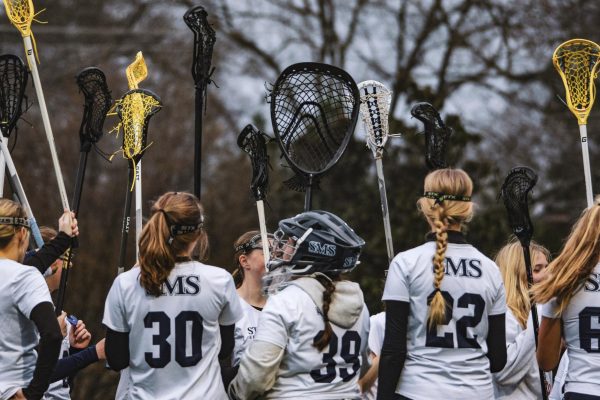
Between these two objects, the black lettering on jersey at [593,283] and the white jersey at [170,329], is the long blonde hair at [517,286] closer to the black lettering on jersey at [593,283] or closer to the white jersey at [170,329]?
the black lettering on jersey at [593,283]

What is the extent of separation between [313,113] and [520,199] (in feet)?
4.29

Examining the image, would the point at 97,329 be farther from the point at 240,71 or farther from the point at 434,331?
the point at 434,331

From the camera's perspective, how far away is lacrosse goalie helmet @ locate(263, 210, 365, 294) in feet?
15.8

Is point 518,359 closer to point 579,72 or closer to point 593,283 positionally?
point 593,283

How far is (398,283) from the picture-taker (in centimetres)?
490

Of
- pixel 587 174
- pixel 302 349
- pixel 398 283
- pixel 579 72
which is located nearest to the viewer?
pixel 302 349

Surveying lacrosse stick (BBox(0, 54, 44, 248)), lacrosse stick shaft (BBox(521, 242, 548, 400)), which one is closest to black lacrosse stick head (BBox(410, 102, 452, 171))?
lacrosse stick shaft (BBox(521, 242, 548, 400))

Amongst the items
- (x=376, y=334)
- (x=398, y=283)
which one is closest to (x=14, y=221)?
(x=398, y=283)

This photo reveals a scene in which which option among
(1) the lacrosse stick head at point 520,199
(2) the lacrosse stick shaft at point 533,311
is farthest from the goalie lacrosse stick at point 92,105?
(2) the lacrosse stick shaft at point 533,311

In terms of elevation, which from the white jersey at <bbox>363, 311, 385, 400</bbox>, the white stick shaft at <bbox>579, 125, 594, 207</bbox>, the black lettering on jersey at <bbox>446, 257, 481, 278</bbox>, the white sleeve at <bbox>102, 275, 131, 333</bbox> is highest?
the white stick shaft at <bbox>579, 125, 594, 207</bbox>

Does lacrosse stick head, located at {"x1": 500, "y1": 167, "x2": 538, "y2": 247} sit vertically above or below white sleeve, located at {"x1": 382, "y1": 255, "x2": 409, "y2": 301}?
above

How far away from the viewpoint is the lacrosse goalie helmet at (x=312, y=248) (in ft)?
15.8

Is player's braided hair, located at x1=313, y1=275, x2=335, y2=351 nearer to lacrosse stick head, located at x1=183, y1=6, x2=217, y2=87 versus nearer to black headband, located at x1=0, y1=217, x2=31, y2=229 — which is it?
black headband, located at x1=0, y1=217, x2=31, y2=229

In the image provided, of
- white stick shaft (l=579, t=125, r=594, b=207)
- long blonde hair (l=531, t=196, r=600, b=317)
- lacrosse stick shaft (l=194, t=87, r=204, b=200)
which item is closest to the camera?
long blonde hair (l=531, t=196, r=600, b=317)
